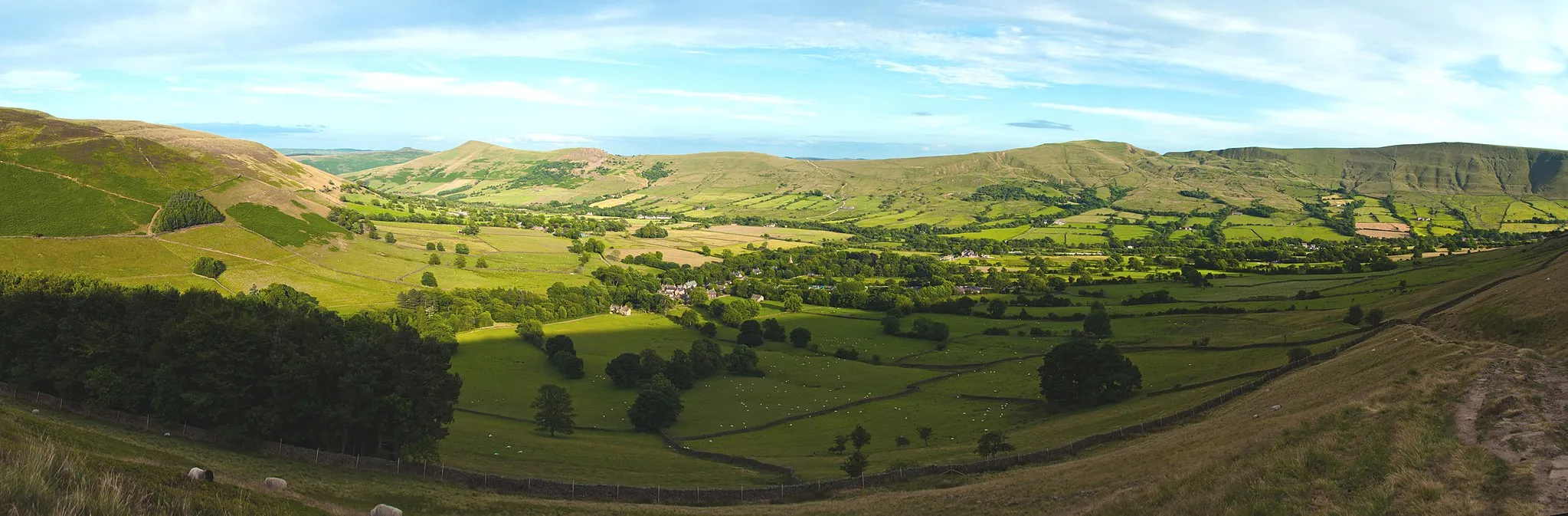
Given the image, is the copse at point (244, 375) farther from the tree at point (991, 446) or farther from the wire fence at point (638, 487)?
the tree at point (991, 446)

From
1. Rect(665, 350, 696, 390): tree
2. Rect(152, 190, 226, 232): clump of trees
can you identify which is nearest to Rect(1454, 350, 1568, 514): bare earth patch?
Rect(665, 350, 696, 390): tree

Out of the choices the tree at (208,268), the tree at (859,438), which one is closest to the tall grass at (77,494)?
the tree at (859,438)

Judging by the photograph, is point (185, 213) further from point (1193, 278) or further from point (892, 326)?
point (1193, 278)

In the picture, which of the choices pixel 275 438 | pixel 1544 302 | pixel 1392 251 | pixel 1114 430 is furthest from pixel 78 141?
pixel 1392 251

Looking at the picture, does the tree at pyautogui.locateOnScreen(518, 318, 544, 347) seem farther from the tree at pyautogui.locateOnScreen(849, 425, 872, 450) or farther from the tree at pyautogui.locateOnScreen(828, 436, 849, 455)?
the tree at pyautogui.locateOnScreen(849, 425, 872, 450)

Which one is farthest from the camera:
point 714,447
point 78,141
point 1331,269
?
point 78,141

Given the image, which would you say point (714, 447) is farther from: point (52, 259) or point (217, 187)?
point (217, 187)
